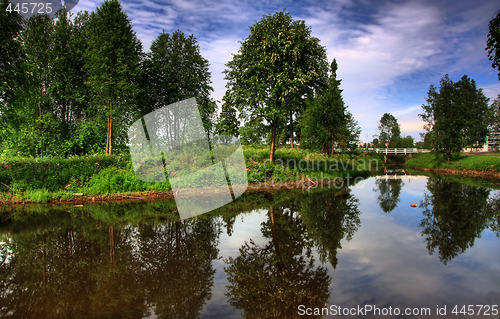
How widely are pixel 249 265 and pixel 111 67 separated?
21776 millimetres

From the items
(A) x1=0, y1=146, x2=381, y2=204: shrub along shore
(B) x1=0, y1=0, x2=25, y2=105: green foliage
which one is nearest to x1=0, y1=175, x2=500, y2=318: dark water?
(A) x1=0, y1=146, x2=381, y2=204: shrub along shore

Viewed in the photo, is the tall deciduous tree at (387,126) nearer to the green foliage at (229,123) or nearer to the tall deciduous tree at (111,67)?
the green foliage at (229,123)

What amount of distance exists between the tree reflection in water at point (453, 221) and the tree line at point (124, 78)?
41.7ft

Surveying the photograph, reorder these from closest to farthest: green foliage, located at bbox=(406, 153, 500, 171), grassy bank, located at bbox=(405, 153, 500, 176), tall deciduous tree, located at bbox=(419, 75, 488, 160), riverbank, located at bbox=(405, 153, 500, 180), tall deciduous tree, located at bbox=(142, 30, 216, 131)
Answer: tall deciduous tree, located at bbox=(142, 30, 216, 131) → riverbank, located at bbox=(405, 153, 500, 180) → grassy bank, located at bbox=(405, 153, 500, 176) → green foliage, located at bbox=(406, 153, 500, 171) → tall deciduous tree, located at bbox=(419, 75, 488, 160)

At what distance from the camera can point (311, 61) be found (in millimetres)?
22000

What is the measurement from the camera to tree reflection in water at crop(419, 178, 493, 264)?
8398 millimetres

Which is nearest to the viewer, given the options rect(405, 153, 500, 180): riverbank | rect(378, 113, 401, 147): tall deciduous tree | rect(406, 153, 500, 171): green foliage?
rect(405, 153, 500, 180): riverbank

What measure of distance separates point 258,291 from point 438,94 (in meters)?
49.1

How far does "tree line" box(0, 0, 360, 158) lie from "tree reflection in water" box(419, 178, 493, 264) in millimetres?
12697

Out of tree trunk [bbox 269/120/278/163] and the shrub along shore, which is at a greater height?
tree trunk [bbox 269/120/278/163]

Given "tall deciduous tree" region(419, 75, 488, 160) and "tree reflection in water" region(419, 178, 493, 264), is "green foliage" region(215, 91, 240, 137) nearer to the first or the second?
"tree reflection in water" region(419, 178, 493, 264)

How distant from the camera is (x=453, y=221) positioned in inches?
448

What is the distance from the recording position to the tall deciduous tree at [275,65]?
69.8 ft

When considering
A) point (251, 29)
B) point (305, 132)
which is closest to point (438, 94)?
point (305, 132)
